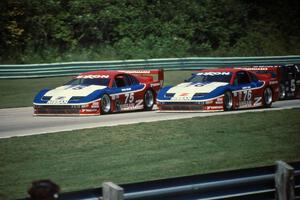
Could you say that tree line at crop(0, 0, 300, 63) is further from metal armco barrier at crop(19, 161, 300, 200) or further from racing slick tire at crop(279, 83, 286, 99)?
metal armco barrier at crop(19, 161, 300, 200)

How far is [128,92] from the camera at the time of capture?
65.9 feet

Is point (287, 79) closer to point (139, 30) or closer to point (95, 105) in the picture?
point (95, 105)

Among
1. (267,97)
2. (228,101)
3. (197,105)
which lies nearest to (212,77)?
(228,101)

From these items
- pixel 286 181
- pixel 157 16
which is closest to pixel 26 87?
pixel 157 16

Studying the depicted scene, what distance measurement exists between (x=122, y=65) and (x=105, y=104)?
1104 cm

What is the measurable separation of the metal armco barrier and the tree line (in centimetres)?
2547

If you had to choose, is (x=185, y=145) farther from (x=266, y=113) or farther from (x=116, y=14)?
(x=116, y=14)

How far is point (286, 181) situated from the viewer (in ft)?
24.8

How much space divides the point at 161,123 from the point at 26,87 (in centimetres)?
1142

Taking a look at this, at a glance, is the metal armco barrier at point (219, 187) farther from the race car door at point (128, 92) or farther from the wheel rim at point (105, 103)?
the race car door at point (128, 92)

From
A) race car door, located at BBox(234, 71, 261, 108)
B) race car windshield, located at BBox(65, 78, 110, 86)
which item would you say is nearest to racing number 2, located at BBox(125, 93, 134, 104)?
race car windshield, located at BBox(65, 78, 110, 86)

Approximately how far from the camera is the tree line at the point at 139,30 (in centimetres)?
3500

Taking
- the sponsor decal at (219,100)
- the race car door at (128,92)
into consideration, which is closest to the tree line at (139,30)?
the race car door at (128,92)

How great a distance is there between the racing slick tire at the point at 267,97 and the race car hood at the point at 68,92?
16.6 feet
